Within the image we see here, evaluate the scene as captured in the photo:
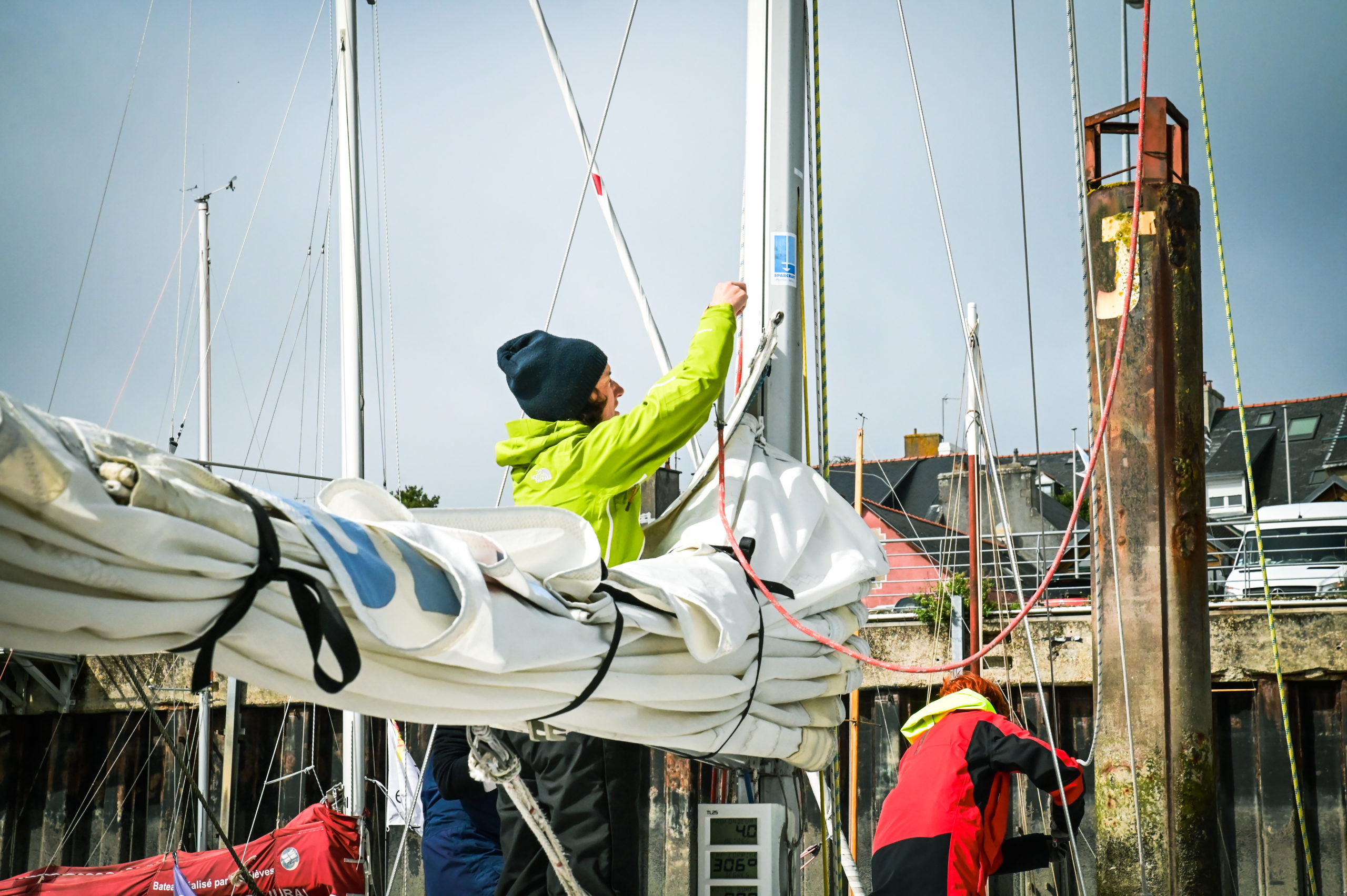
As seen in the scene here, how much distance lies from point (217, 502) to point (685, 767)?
841cm

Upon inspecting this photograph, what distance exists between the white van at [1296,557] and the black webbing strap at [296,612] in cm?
872

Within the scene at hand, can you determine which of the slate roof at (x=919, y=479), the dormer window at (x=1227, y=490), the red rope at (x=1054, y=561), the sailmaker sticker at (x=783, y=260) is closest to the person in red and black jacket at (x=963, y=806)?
the red rope at (x=1054, y=561)

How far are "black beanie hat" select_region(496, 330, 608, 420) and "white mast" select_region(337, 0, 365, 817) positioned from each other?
18.4 feet

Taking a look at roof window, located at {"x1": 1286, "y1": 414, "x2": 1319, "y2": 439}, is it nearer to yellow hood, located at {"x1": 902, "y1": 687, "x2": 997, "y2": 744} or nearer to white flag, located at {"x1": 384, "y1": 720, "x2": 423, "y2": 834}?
white flag, located at {"x1": 384, "y1": 720, "x2": 423, "y2": 834}

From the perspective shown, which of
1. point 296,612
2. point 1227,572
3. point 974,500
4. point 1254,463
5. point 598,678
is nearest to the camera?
point 296,612

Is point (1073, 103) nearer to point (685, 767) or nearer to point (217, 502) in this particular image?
point (217, 502)

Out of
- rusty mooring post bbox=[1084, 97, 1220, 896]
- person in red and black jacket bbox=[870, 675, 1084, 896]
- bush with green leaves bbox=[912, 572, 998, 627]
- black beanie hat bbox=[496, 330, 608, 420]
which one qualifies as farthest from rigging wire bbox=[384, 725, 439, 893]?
bush with green leaves bbox=[912, 572, 998, 627]

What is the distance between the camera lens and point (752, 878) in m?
3.09

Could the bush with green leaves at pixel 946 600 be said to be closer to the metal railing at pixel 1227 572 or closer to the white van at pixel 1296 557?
the metal railing at pixel 1227 572

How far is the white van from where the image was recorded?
1047cm

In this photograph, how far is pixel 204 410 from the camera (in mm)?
12617

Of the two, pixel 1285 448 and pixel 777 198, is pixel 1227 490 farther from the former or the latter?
pixel 777 198

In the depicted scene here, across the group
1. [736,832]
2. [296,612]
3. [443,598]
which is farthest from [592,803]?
[296,612]

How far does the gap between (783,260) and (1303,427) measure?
2823 centimetres
